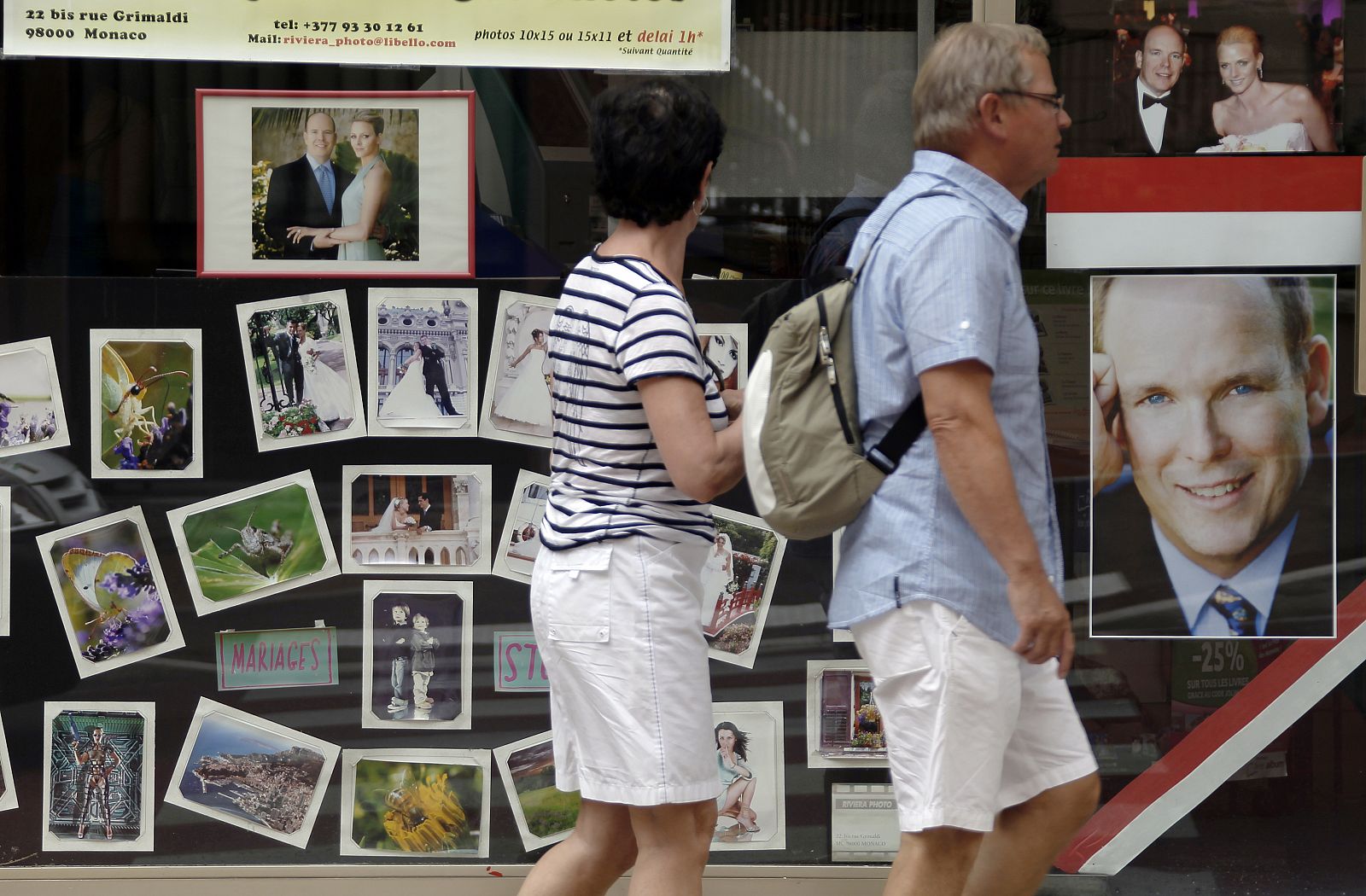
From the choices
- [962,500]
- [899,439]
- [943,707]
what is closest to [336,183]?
[899,439]

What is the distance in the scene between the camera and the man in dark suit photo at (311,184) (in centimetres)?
361

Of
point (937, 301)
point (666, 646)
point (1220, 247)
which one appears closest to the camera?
point (937, 301)

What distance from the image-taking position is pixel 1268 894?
378cm

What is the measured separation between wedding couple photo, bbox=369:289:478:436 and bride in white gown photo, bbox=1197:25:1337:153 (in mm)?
1854

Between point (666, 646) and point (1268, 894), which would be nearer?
point (666, 646)

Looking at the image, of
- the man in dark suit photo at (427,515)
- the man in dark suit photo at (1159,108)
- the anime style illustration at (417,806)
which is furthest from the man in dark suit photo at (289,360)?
the man in dark suit photo at (1159,108)

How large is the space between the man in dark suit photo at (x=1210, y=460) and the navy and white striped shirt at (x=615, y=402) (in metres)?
1.45

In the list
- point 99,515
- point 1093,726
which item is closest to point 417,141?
point 99,515

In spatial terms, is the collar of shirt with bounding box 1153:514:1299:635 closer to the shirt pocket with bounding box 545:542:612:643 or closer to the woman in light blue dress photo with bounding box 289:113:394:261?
the shirt pocket with bounding box 545:542:612:643

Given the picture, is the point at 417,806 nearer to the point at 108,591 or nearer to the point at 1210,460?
the point at 108,591

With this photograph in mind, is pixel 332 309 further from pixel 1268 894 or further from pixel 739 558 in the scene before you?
pixel 1268 894

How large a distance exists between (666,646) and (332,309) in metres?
1.52

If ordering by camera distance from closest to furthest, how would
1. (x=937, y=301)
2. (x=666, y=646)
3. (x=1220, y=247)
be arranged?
1. (x=937, y=301)
2. (x=666, y=646)
3. (x=1220, y=247)

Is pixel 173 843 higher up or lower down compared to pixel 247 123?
lower down
